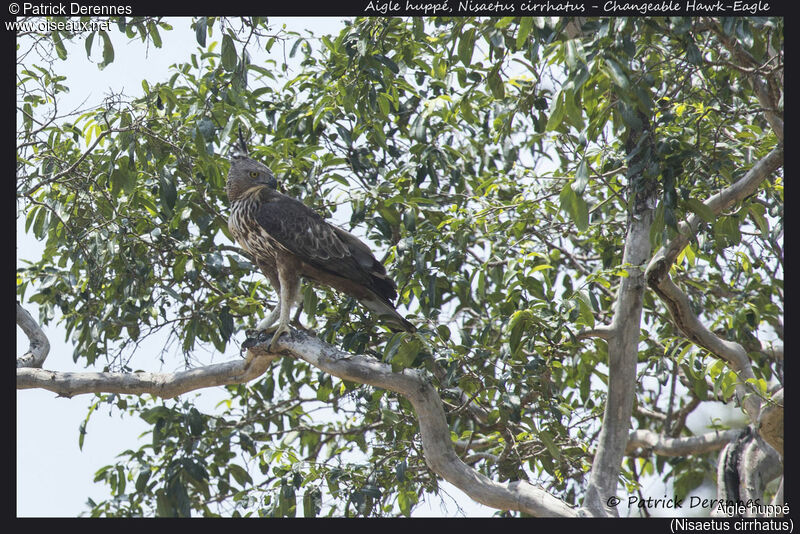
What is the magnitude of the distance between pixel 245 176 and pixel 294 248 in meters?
0.62

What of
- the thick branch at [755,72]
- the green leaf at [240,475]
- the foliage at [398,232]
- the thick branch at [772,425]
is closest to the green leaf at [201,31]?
the foliage at [398,232]

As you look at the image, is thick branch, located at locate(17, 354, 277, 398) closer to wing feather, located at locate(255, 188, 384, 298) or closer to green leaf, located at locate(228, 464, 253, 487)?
wing feather, located at locate(255, 188, 384, 298)

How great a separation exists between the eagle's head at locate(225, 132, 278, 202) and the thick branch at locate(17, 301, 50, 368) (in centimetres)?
136

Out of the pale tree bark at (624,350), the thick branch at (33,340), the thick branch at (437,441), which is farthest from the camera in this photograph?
the thick branch at (33,340)

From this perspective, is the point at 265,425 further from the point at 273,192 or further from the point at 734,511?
the point at 734,511

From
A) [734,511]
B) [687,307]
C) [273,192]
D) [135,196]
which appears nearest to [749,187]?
[687,307]

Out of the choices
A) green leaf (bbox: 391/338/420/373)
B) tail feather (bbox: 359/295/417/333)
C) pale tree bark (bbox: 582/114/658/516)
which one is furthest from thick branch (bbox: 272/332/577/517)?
tail feather (bbox: 359/295/417/333)

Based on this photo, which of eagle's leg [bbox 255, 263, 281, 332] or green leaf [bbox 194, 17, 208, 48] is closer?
green leaf [bbox 194, 17, 208, 48]

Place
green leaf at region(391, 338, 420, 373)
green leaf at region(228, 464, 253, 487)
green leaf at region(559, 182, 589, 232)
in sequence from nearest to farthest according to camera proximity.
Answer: green leaf at region(559, 182, 589, 232) → green leaf at region(391, 338, 420, 373) → green leaf at region(228, 464, 253, 487)

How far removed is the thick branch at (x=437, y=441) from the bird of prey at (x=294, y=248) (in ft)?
1.69

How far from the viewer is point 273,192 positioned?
529 centimetres

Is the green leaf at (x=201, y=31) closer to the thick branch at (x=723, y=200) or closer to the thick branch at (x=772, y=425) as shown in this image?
the thick branch at (x=723, y=200)

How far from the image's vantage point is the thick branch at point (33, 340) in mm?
4672

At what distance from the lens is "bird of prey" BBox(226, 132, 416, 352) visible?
500 cm
